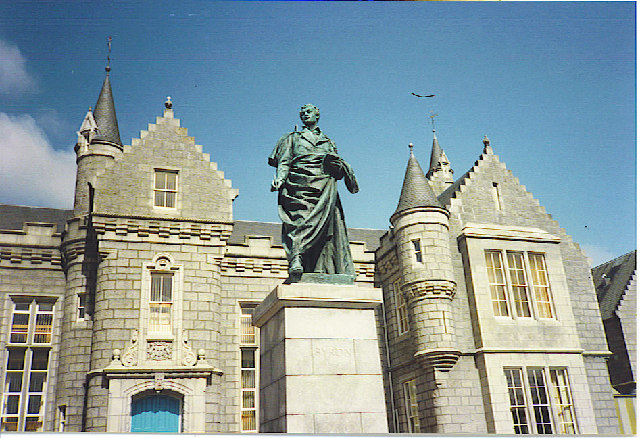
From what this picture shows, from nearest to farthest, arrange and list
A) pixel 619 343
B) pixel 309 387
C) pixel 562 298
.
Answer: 1. pixel 309 387
2. pixel 562 298
3. pixel 619 343

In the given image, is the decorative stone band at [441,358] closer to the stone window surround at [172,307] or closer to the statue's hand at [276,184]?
the stone window surround at [172,307]

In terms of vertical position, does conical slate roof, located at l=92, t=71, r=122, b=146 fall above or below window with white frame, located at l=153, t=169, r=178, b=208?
above

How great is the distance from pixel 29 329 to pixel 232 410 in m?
5.73

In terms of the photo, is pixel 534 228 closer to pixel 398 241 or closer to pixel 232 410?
pixel 398 241

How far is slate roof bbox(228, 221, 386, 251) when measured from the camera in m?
21.3

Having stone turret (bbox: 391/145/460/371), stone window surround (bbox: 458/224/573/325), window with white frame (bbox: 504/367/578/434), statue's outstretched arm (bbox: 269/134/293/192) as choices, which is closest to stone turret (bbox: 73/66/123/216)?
stone turret (bbox: 391/145/460/371)

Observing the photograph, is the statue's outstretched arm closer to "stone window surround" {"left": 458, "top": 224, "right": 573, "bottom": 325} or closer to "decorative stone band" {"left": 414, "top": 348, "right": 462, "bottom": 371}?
"decorative stone band" {"left": 414, "top": 348, "right": 462, "bottom": 371}

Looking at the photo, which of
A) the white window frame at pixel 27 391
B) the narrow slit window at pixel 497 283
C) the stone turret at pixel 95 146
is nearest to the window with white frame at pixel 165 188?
the stone turret at pixel 95 146

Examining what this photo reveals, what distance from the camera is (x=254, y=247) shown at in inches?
704

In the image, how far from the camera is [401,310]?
18531mm

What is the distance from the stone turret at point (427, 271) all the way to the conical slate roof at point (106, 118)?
935 cm

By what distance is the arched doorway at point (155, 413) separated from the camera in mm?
14492

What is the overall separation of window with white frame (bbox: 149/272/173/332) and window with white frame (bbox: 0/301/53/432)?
9.98 feet

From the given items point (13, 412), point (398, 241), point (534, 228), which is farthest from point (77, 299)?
point (534, 228)
